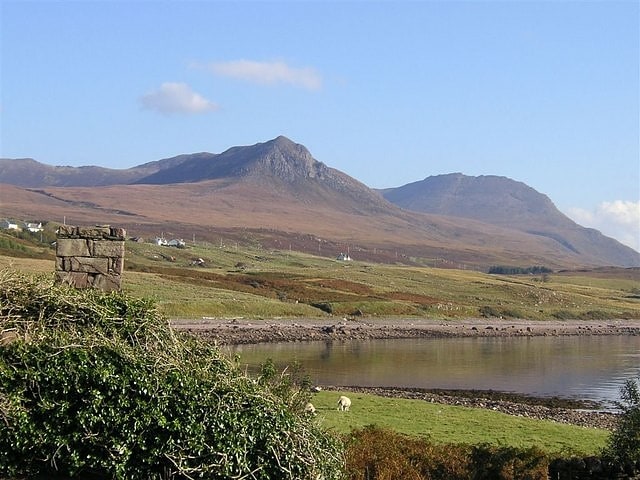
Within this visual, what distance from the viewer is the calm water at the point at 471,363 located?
45250 mm

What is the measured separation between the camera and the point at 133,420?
46.2 feet

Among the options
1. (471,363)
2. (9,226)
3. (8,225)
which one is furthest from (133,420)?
(8,225)

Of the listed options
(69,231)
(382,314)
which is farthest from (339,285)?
(69,231)

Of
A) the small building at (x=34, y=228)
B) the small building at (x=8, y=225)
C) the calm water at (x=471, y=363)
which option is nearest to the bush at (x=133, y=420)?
the calm water at (x=471, y=363)

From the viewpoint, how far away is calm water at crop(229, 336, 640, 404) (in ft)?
148

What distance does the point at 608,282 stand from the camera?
18925 cm

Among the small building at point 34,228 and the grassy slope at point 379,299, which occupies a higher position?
the small building at point 34,228

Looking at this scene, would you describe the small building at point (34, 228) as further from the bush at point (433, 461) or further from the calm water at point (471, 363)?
the bush at point (433, 461)

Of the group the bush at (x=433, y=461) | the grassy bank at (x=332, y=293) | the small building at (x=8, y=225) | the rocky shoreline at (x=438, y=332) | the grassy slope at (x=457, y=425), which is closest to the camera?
the bush at (x=433, y=461)

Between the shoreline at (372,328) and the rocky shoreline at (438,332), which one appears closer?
the rocky shoreline at (438,332)

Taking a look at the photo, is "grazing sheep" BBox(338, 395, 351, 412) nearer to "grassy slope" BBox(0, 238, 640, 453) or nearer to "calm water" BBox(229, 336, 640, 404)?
"grassy slope" BBox(0, 238, 640, 453)

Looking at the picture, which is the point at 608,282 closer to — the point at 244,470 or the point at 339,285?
the point at 339,285

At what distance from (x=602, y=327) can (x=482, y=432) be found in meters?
76.1

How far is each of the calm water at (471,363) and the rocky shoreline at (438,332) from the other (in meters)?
3.01
